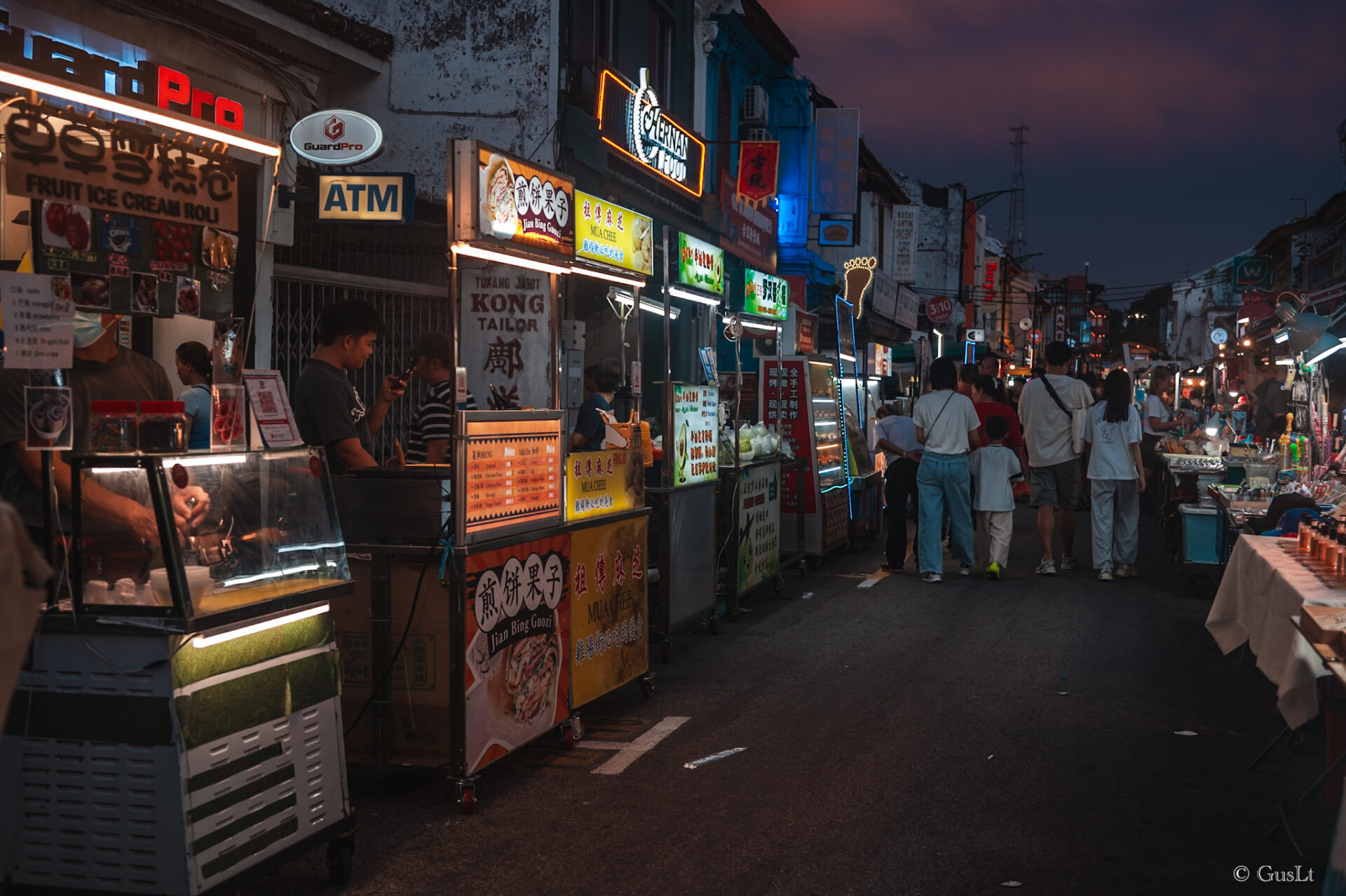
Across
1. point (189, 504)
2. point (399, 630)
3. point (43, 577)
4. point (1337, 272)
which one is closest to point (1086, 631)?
point (399, 630)

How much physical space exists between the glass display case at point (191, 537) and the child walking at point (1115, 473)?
8734mm

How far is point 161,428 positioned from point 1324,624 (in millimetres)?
3933

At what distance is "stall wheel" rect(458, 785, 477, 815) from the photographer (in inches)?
191

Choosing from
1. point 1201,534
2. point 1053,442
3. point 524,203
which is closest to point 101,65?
point 524,203

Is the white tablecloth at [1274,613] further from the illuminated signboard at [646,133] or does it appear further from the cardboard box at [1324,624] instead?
the illuminated signboard at [646,133]

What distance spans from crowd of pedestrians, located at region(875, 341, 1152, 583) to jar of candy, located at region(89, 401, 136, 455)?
8.36 m

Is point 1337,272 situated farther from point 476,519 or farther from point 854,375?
point 476,519

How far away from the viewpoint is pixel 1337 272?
24672 millimetres

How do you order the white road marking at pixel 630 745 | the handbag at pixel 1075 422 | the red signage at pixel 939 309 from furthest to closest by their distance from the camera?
the red signage at pixel 939 309, the handbag at pixel 1075 422, the white road marking at pixel 630 745

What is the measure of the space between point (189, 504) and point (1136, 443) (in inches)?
375

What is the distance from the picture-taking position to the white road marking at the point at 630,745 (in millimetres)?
5520

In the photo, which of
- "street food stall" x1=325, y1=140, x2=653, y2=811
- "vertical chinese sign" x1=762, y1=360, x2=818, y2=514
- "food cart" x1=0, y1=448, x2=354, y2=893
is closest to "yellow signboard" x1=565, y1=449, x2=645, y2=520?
"street food stall" x1=325, y1=140, x2=653, y2=811

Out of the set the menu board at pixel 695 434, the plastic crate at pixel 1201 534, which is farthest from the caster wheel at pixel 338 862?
the plastic crate at pixel 1201 534

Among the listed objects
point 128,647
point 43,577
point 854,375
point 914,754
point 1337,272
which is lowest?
point 914,754
